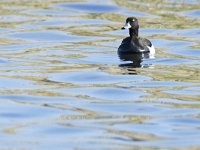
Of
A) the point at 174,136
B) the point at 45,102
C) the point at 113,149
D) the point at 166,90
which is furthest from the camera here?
the point at 166,90

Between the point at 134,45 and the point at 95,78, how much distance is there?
14.0ft

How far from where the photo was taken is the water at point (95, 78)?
526 inches

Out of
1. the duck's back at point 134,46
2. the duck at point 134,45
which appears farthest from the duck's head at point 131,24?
the duck's back at point 134,46

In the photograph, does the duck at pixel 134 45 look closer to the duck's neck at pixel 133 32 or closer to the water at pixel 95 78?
the duck's neck at pixel 133 32

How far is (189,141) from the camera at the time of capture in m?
12.9

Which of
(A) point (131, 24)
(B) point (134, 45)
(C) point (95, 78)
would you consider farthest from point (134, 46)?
(C) point (95, 78)

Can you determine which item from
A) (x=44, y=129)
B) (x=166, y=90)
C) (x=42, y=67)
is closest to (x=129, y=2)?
(x=42, y=67)

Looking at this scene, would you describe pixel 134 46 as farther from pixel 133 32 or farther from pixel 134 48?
pixel 133 32

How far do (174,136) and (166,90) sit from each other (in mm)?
3923

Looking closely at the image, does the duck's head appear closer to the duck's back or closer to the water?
the duck's back

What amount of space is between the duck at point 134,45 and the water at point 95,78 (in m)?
0.23

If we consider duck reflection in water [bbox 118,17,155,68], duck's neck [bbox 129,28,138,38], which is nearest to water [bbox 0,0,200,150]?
duck reflection in water [bbox 118,17,155,68]

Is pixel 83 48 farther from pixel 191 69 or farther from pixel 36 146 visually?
pixel 36 146

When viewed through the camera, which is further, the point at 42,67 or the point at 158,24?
the point at 158,24
